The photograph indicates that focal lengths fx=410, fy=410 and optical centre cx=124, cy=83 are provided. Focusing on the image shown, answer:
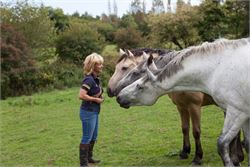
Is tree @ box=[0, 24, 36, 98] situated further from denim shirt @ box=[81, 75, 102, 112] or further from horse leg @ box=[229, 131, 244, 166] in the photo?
horse leg @ box=[229, 131, 244, 166]

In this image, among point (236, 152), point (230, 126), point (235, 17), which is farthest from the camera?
point (235, 17)

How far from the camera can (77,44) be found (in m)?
23.8

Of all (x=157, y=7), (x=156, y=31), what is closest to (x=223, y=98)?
(x=156, y=31)

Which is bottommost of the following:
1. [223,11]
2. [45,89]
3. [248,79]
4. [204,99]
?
[45,89]

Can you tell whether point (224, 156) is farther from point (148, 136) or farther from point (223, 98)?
point (148, 136)

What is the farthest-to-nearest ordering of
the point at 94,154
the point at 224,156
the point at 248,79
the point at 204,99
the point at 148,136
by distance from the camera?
the point at 148,136
the point at 94,154
the point at 204,99
the point at 224,156
the point at 248,79

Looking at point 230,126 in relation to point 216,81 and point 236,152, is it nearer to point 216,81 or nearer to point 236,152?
point 216,81

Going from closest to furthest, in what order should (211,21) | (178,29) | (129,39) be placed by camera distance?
(211,21), (178,29), (129,39)

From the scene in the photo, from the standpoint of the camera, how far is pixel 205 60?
13.7ft

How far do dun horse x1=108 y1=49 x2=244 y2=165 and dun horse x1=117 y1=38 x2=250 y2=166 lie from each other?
440mm

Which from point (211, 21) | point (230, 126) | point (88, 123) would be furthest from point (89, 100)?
point (211, 21)

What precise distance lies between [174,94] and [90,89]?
1.12 m

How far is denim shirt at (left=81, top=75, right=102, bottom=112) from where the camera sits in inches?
205

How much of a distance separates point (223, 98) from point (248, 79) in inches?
12.2
